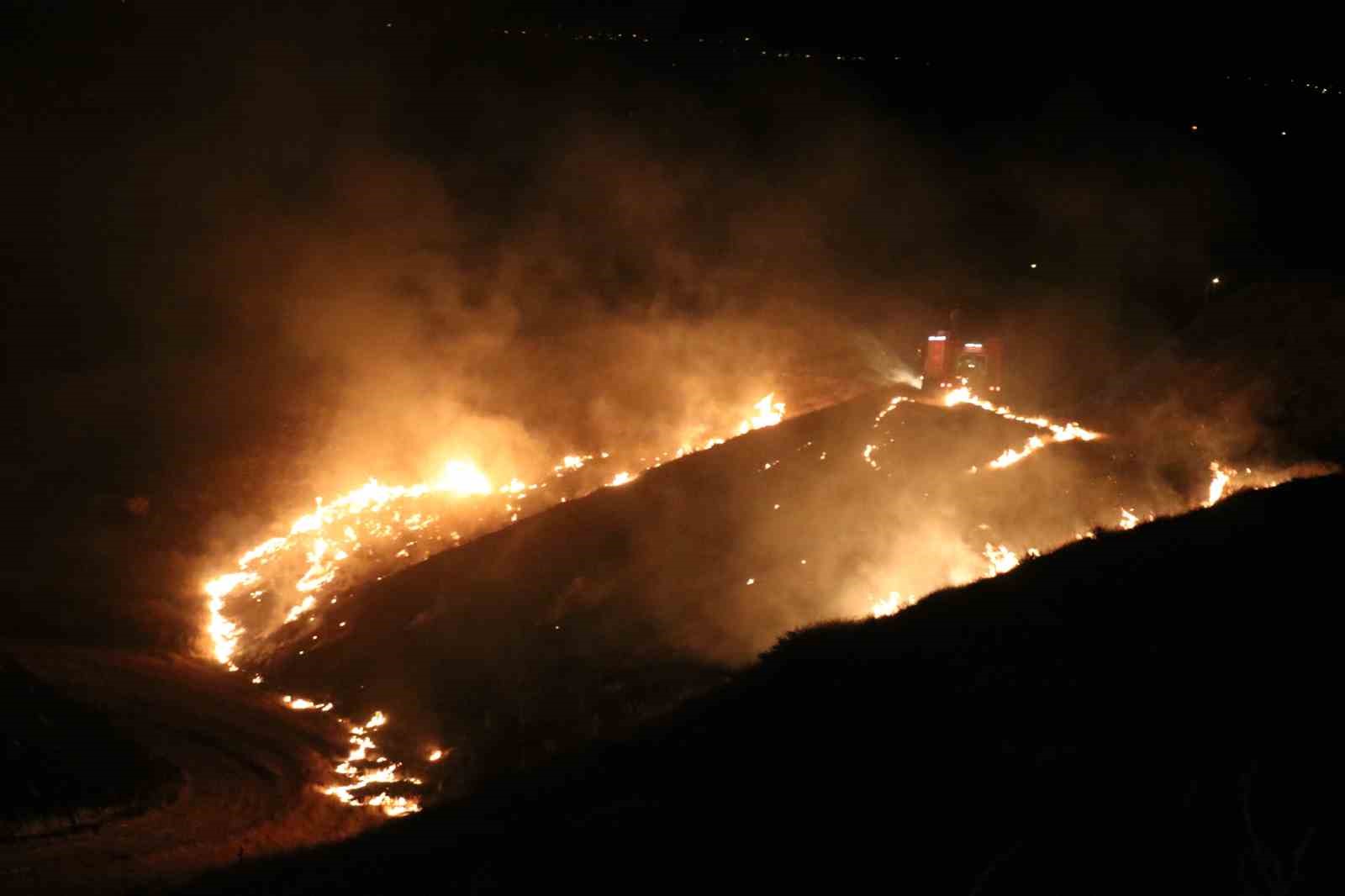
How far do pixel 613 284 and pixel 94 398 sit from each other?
2590 cm

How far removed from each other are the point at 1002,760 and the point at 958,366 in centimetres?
2997

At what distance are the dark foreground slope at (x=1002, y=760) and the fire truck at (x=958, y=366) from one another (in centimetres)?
2238

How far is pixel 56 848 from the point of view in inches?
579

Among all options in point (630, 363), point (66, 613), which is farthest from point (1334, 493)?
point (630, 363)

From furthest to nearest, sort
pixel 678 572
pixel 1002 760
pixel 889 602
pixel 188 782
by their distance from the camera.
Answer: pixel 678 572 → pixel 889 602 → pixel 188 782 → pixel 1002 760

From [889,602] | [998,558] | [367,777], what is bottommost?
[367,777]

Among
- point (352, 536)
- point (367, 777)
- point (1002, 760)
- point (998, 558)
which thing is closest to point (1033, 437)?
point (998, 558)

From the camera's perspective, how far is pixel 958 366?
3666 cm

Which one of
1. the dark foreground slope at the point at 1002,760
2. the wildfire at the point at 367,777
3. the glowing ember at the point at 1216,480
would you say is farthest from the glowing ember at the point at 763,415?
the dark foreground slope at the point at 1002,760

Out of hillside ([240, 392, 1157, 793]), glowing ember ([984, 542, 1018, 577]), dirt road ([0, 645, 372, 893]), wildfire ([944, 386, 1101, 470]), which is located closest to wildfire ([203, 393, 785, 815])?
hillside ([240, 392, 1157, 793])

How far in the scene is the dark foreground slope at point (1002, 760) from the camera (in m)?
6.53

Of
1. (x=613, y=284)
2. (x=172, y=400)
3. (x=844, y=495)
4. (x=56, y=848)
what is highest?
(x=613, y=284)

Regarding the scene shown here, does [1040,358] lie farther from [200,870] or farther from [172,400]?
[200,870]

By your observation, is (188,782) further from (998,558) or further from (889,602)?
(998,558)
